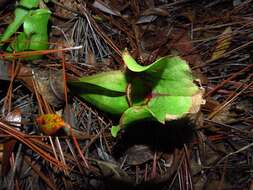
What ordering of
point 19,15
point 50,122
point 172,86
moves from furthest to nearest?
point 19,15 → point 50,122 → point 172,86

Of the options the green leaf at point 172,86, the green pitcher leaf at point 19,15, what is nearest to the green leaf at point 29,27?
the green pitcher leaf at point 19,15

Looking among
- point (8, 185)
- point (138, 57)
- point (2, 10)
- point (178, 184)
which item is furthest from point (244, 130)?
point (2, 10)

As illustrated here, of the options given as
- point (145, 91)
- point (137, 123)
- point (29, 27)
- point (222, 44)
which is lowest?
point (137, 123)

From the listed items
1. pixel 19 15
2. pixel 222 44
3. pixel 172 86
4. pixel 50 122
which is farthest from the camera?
pixel 222 44

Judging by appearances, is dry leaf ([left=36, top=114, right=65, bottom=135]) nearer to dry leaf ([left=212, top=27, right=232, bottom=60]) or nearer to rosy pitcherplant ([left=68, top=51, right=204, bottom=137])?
rosy pitcherplant ([left=68, top=51, right=204, bottom=137])

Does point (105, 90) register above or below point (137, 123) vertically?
above

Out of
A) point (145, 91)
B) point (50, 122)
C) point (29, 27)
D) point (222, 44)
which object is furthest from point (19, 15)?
Answer: point (222, 44)

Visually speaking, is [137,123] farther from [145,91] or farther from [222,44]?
[222,44]

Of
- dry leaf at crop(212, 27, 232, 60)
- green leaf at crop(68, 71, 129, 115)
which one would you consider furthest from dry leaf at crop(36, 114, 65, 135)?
dry leaf at crop(212, 27, 232, 60)

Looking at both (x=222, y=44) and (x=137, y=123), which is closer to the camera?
(x=137, y=123)
